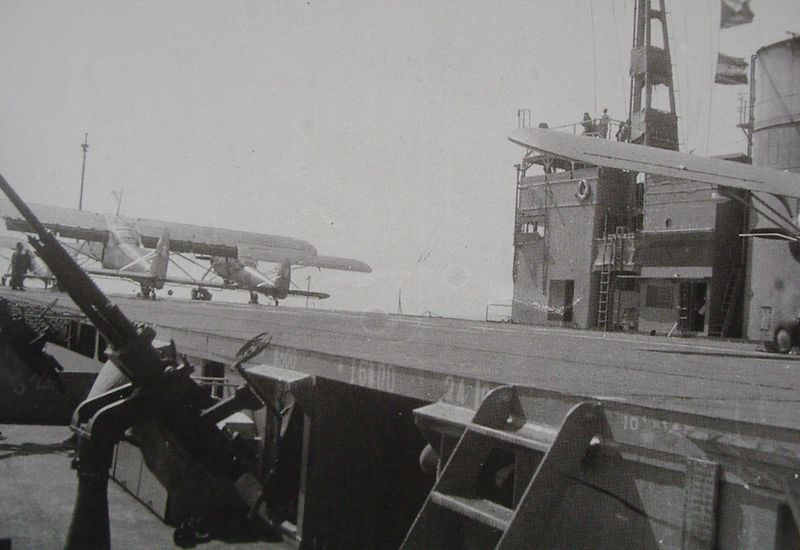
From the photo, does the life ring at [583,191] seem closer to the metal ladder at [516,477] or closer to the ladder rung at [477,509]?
the metal ladder at [516,477]

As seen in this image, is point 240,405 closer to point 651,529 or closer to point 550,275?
point 651,529

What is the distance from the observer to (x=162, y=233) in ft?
113

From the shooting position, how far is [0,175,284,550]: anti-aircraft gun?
191 inches

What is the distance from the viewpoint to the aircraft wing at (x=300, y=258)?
1555 inches

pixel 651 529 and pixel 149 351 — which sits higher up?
pixel 149 351

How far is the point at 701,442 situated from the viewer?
2836 millimetres

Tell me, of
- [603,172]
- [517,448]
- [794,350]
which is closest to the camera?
[517,448]

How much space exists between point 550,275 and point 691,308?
23.1 feet

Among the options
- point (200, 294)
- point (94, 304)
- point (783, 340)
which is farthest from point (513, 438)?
point (200, 294)

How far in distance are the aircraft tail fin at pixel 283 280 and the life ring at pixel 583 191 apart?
13644mm

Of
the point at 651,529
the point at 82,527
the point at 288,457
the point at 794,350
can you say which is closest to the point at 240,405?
the point at 288,457

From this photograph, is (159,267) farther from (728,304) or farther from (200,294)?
(728,304)

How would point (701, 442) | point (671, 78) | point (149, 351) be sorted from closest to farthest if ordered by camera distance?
point (701, 442), point (149, 351), point (671, 78)

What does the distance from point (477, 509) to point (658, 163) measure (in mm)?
11852
